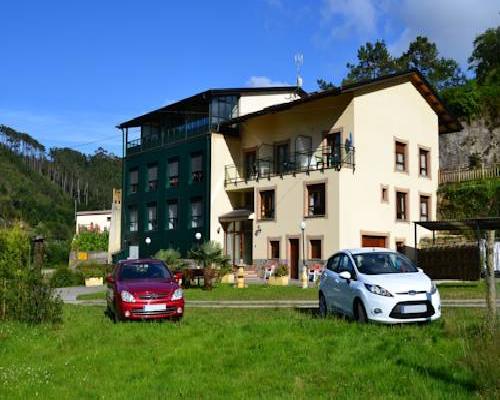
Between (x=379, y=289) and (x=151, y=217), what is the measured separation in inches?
1523

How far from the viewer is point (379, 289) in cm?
1282

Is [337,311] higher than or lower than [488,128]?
lower

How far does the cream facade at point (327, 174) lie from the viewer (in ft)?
120

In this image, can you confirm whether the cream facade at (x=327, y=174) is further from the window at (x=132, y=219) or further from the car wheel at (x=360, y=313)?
the car wheel at (x=360, y=313)

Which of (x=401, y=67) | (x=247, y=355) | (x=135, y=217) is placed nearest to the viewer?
(x=247, y=355)

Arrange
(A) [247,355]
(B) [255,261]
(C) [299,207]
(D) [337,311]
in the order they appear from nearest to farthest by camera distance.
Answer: (A) [247,355], (D) [337,311], (C) [299,207], (B) [255,261]

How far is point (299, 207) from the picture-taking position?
37656mm

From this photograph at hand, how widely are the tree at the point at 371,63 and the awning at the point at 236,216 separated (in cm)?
2644

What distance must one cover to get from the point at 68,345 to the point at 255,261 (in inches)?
1127

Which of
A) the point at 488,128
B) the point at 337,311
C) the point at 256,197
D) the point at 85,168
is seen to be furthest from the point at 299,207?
the point at 85,168

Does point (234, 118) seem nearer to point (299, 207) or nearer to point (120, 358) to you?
point (299, 207)

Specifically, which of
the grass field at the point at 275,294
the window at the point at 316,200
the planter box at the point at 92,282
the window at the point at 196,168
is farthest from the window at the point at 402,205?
the planter box at the point at 92,282

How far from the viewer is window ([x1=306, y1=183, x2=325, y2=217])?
3681 cm

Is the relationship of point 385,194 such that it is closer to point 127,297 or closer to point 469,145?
point 469,145
